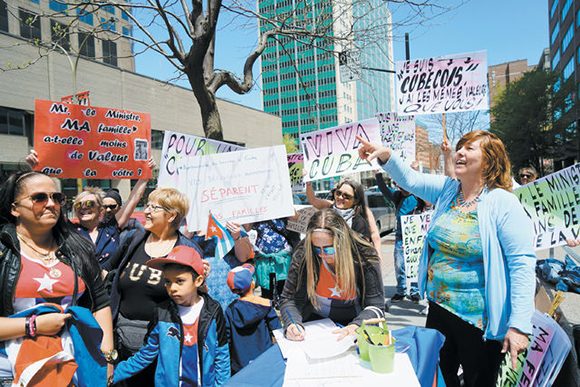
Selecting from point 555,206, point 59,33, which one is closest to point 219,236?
point 555,206

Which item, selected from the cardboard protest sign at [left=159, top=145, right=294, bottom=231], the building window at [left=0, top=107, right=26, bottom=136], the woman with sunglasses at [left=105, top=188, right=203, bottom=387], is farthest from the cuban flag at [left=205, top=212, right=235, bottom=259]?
the building window at [left=0, top=107, right=26, bottom=136]

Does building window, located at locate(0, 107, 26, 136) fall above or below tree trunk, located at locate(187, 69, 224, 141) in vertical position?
above

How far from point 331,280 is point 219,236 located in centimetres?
148

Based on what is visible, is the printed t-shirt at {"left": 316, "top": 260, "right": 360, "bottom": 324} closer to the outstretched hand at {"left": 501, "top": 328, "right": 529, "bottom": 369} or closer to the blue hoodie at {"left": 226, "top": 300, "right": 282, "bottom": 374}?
the blue hoodie at {"left": 226, "top": 300, "right": 282, "bottom": 374}

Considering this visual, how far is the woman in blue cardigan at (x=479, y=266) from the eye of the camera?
1.93 metres

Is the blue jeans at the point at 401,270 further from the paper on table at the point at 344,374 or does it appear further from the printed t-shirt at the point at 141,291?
the paper on table at the point at 344,374

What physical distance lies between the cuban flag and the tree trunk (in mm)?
1870

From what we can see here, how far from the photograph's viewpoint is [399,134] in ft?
18.0

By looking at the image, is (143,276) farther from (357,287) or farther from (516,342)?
(516,342)

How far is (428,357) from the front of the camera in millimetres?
1846

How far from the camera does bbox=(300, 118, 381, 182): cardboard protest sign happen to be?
4.22m

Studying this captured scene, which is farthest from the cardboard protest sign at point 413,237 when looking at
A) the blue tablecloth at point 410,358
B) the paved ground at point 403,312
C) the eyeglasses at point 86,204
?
the eyeglasses at point 86,204

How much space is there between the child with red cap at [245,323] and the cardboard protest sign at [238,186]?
0.90 metres

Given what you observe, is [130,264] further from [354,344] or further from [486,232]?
[486,232]
